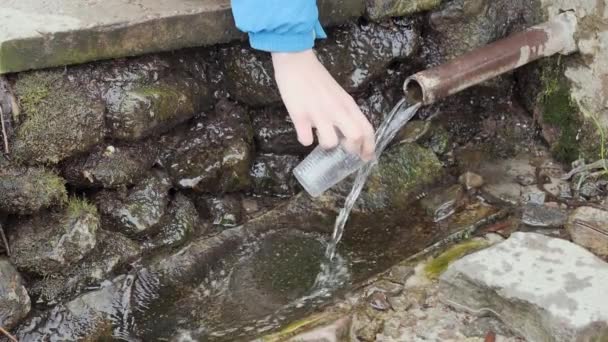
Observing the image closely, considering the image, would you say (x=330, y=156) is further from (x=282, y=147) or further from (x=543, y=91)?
(x=543, y=91)

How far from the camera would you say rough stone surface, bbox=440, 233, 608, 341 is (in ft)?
7.61

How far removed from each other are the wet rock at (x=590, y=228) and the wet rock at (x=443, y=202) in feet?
1.42

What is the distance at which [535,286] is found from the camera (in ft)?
7.97

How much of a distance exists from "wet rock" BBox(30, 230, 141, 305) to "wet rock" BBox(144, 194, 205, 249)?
10 centimetres

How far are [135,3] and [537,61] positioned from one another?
64.4 inches

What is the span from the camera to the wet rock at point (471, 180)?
125 inches

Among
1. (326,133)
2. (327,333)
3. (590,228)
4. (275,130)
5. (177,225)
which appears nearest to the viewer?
(326,133)

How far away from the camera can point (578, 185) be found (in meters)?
3.11

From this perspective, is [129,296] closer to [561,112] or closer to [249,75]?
[249,75]

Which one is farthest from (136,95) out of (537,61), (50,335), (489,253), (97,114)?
(537,61)

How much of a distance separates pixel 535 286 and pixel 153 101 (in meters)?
1.43

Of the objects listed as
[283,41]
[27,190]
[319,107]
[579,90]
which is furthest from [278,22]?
A: [579,90]

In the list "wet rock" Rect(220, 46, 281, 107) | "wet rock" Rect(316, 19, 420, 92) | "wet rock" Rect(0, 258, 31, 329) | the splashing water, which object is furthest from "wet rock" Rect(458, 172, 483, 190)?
"wet rock" Rect(0, 258, 31, 329)

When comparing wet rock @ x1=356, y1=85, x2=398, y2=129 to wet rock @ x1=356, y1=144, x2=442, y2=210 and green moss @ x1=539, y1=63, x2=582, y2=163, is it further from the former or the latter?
green moss @ x1=539, y1=63, x2=582, y2=163
